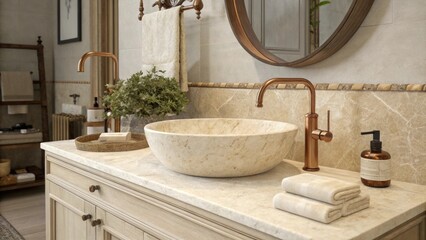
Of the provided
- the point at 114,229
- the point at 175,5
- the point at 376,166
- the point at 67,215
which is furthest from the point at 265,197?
the point at 175,5

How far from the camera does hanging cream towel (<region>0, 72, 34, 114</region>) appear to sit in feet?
11.5

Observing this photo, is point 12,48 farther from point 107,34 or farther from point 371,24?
point 371,24

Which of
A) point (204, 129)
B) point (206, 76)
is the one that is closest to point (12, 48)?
point (206, 76)

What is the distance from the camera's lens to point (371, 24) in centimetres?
113

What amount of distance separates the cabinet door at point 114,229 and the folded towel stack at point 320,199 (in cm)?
43

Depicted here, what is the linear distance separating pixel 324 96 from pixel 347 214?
0.54 metres

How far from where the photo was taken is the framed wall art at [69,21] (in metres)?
3.48

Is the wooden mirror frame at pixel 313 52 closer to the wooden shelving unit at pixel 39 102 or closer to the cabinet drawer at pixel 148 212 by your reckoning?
the cabinet drawer at pixel 148 212

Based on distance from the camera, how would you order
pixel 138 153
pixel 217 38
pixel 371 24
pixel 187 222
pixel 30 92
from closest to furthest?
pixel 187 222 → pixel 371 24 → pixel 138 153 → pixel 217 38 → pixel 30 92

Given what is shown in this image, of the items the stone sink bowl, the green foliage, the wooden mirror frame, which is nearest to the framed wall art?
the green foliage

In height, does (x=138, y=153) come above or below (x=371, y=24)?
below

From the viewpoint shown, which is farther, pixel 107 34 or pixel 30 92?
pixel 30 92

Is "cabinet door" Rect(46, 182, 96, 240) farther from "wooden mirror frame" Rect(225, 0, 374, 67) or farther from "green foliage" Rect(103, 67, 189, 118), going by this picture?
"wooden mirror frame" Rect(225, 0, 374, 67)

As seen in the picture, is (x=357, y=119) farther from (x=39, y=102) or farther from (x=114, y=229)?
(x=39, y=102)
